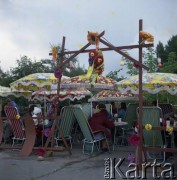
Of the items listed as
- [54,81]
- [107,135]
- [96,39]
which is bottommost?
[107,135]

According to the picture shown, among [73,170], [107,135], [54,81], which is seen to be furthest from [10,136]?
[73,170]

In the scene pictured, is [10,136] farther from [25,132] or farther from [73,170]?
[73,170]

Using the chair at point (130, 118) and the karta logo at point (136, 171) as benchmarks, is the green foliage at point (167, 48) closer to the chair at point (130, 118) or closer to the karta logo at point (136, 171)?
the chair at point (130, 118)

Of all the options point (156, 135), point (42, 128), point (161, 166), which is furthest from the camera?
point (42, 128)

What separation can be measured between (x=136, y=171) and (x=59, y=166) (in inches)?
71.2

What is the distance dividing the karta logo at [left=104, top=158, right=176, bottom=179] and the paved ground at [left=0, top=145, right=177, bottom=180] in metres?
0.06

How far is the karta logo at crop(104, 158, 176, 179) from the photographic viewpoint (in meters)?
6.72

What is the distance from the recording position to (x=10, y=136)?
440 inches

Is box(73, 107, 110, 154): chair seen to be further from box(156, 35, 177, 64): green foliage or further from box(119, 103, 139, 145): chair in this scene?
box(156, 35, 177, 64): green foliage

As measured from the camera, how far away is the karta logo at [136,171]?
6719 mm

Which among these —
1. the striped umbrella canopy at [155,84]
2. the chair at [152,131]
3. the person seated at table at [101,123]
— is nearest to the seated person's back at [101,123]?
the person seated at table at [101,123]

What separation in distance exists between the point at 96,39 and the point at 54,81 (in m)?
3.19

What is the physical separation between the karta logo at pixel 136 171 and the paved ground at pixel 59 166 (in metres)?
0.06

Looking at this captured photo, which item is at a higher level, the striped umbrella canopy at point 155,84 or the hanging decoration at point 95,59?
the hanging decoration at point 95,59
